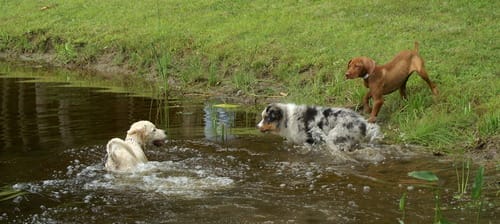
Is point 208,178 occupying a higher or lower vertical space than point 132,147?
lower

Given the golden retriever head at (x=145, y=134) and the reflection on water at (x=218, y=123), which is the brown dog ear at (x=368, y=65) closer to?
the reflection on water at (x=218, y=123)

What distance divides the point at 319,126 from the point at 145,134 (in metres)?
2.38

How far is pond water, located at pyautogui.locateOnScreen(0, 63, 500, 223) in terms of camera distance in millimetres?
6945

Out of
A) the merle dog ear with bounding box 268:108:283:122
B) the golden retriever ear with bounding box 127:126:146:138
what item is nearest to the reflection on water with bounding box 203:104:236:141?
the merle dog ear with bounding box 268:108:283:122

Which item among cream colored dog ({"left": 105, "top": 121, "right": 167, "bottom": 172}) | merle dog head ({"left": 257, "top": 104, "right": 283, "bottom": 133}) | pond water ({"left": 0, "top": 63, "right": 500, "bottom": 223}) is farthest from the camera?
merle dog head ({"left": 257, "top": 104, "right": 283, "bottom": 133})

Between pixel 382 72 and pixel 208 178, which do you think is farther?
pixel 382 72

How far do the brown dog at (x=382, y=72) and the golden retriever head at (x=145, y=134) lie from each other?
2876 mm

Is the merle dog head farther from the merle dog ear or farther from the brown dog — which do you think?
the brown dog

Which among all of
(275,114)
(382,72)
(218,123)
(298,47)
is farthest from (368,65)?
(298,47)

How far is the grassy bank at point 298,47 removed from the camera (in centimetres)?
1074

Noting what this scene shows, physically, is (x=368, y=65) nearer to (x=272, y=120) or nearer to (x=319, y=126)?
(x=319, y=126)

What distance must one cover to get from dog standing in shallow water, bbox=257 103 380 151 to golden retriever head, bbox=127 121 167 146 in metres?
1.54

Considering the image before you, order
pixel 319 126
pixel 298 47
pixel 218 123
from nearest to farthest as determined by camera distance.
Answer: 1. pixel 319 126
2. pixel 218 123
3. pixel 298 47

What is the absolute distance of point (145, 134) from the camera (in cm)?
934
